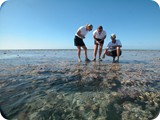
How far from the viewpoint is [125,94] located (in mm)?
2811

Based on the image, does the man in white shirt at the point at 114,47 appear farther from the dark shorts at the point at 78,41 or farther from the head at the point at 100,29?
the dark shorts at the point at 78,41

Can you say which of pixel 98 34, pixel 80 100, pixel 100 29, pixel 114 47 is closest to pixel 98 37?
pixel 98 34

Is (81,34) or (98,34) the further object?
(98,34)

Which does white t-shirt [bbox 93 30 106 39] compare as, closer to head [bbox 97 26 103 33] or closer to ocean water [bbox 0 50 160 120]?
head [bbox 97 26 103 33]

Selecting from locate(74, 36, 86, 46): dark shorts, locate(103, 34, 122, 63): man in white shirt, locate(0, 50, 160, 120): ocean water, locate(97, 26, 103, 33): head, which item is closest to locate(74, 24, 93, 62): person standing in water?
locate(74, 36, 86, 46): dark shorts

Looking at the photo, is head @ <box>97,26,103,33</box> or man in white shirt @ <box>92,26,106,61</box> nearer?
head @ <box>97,26,103,33</box>

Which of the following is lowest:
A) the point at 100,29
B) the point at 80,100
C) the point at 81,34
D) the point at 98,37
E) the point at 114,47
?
the point at 80,100

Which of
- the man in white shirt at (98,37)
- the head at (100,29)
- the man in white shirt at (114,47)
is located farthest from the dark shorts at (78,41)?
the man in white shirt at (114,47)

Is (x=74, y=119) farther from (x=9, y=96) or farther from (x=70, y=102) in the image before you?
(x=9, y=96)

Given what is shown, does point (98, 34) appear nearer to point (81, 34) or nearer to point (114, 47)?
point (81, 34)

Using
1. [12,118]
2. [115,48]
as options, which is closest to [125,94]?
[12,118]

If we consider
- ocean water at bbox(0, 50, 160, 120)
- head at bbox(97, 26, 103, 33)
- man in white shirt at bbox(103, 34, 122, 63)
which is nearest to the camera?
ocean water at bbox(0, 50, 160, 120)

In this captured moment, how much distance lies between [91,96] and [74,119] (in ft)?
2.65

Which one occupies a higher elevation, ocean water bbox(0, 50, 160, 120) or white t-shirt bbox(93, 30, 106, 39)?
white t-shirt bbox(93, 30, 106, 39)
